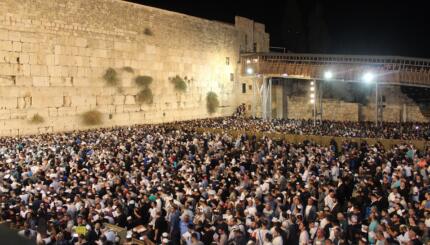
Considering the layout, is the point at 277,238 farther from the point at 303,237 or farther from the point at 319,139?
the point at 319,139

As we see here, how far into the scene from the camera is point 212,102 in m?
29.3

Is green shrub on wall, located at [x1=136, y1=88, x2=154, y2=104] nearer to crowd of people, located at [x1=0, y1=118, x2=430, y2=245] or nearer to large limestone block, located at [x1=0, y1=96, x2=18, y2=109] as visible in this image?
large limestone block, located at [x1=0, y1=96, x2=18, y2=109]

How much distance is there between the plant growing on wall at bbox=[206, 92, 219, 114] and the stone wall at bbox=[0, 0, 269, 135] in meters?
0.37

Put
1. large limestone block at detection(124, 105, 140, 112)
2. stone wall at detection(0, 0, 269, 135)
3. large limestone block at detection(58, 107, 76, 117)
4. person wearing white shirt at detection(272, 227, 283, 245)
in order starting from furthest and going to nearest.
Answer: large limestone block at detection(124, 105, 140, 112)
large limestone block at detection(58, 107, 76, 117)
stone wall at detection(0, 0, 269, 135)
person wearing white shirt at detection(272, 227, 283, 245)

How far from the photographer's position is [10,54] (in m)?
17.3

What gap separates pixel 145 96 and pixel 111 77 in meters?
2.64

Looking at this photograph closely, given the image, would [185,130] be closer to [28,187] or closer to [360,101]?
[28,187]

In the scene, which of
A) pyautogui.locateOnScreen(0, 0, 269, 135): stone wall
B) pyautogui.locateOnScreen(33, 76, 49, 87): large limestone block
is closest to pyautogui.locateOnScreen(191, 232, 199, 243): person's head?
pyautogui.locateOnScreen(0, 0, 269, 135): stone wall

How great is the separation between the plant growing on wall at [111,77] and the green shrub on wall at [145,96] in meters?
1.80

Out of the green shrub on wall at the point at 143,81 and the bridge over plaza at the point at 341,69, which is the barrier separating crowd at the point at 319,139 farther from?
the bridge over plaza at the point at 341,69

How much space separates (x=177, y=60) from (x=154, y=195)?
18.1 m

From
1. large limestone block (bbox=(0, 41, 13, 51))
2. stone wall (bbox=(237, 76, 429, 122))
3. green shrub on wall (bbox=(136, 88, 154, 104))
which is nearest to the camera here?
large limestone block (bbox=(0, 41, 13, 51))

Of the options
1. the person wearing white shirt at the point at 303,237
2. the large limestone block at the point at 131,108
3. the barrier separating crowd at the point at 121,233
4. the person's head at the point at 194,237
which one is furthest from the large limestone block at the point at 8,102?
the person wearing white shirt at the point at 303,237

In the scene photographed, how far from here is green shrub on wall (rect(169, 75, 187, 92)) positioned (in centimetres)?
2592
